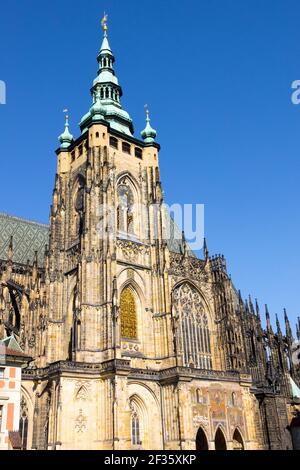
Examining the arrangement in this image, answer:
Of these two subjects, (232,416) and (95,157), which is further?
(95,157)

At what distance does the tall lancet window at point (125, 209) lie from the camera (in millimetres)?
41188

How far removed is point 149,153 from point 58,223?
32.5 ft

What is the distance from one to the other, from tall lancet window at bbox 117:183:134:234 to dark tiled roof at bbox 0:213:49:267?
27.6 feet

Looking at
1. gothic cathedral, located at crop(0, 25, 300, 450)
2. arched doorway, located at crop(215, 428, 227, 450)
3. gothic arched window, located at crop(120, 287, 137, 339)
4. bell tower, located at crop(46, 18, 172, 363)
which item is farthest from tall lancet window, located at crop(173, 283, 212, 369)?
arched doorway, located at crop(215, 428, 227, 450)

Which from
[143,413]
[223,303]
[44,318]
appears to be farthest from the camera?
[223,303]

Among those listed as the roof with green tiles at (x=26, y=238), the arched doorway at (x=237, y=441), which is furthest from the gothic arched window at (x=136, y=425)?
the roof with green tiles at (x=26, y=238)

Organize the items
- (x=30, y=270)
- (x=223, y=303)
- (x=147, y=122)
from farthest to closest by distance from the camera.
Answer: (x=147, y=122) → (x=223, y=303) → (x=30, y=270)

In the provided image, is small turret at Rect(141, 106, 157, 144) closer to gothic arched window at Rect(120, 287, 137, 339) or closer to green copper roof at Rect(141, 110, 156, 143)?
green copper roof at Rect(141, 110, 156, 143)

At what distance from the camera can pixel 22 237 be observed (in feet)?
153

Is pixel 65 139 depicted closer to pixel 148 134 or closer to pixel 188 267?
pixel 148 134

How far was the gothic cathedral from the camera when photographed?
33.3 m

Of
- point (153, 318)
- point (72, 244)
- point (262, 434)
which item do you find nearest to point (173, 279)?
point (153, 318)

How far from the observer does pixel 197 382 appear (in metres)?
36.3

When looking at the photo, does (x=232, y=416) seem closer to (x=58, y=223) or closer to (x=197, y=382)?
(x=197, y=382)
